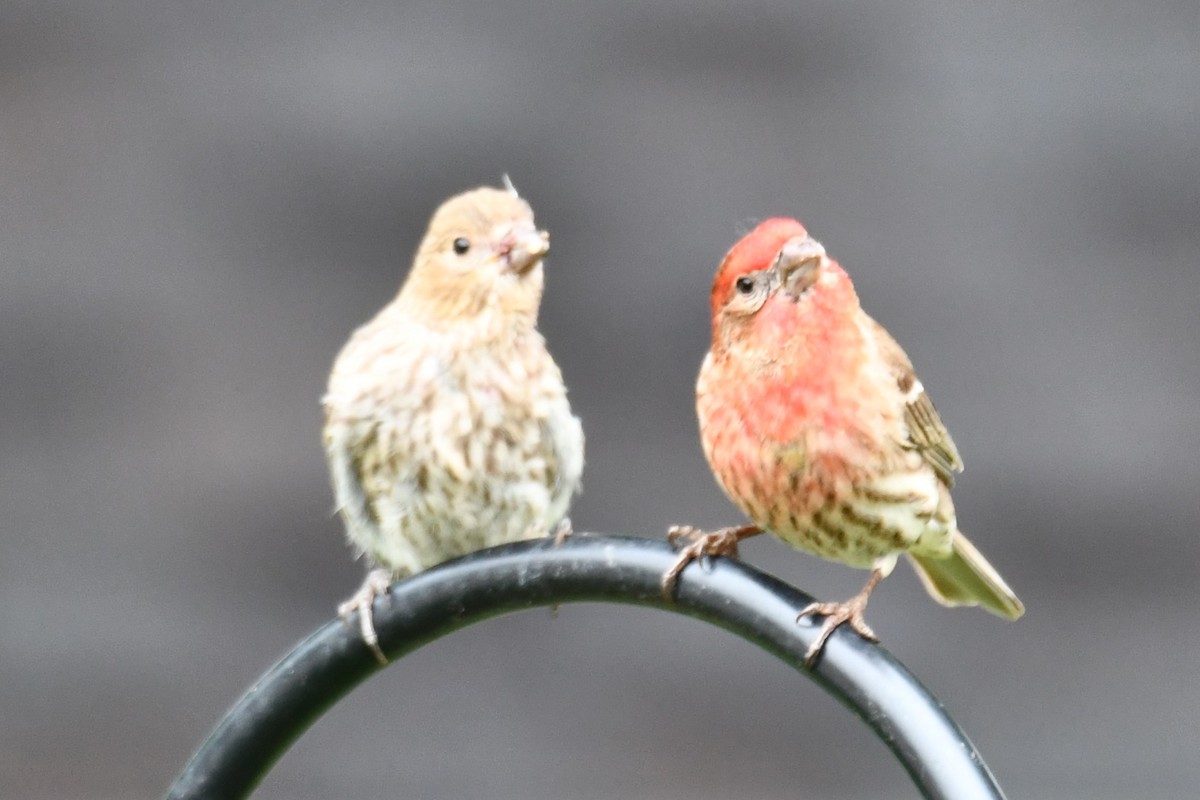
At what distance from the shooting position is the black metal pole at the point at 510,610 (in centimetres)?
209

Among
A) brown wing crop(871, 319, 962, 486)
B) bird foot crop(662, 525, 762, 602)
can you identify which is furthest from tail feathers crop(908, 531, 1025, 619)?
bird foot crop(662, 525, 762, 602)

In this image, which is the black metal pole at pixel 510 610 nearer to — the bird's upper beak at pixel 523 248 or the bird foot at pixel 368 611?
the bird foot at pixel 368 611

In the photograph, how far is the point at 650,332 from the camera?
14.6ft

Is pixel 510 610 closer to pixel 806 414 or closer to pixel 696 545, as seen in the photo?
pixel 696 545

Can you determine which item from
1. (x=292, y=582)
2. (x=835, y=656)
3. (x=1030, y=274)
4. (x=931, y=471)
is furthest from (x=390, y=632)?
(x=1030, y=274)

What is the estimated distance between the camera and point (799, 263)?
2324 millimetres

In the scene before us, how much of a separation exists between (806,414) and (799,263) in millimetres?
300

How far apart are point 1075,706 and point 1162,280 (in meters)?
0.99

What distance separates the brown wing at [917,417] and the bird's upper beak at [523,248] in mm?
498

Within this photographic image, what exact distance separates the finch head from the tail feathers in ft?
2.61

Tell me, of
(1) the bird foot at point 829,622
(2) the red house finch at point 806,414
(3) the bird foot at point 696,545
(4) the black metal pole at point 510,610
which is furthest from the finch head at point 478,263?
(1) the bird foot at point 829,622

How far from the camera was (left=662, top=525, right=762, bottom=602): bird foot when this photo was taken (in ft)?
7.06

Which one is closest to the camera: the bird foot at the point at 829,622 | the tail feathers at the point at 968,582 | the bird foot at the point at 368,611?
the bird foot at the point at 829,622

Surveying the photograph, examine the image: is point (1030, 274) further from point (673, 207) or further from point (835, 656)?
point (835, 656)
